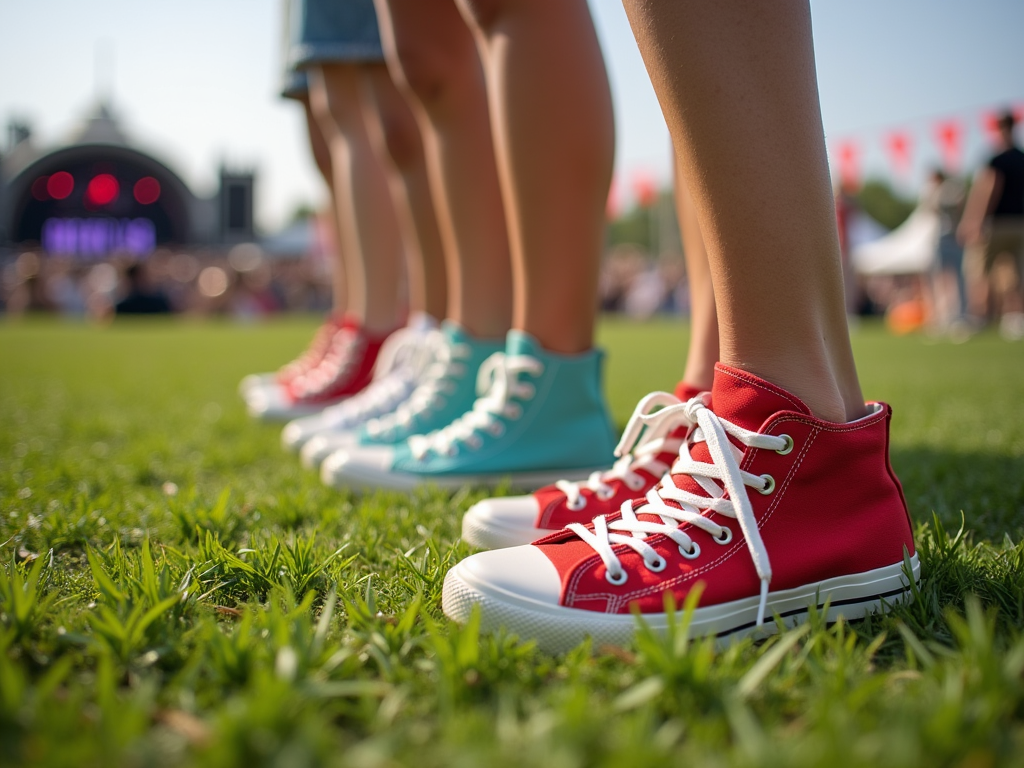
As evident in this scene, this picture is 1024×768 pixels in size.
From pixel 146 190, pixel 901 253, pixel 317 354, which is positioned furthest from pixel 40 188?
pixel 317 354

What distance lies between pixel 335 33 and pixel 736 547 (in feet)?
7.19

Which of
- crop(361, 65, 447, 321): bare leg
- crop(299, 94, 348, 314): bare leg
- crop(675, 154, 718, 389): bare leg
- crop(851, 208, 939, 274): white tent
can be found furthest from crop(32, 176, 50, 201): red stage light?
crop(675, 154, 718, 389): bare leg

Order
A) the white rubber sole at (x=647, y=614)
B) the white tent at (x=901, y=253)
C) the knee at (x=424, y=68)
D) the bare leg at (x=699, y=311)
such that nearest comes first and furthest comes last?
the white rubber sole at (x=647, y=614)
the bare leg at (x=699, y=311)
the knee at (x=424, y=68)
the white tent at (x=901, y=253)

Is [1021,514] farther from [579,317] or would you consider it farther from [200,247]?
[200,247]

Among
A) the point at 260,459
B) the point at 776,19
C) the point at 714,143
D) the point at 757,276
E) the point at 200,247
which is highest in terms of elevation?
the point at 200,247

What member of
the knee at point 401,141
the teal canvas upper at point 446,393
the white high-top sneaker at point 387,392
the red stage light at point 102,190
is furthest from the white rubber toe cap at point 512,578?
the red stage light at point 102,190

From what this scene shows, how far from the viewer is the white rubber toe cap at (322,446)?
1707 mm

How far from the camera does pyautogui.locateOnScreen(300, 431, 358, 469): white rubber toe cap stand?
1707 millimetres

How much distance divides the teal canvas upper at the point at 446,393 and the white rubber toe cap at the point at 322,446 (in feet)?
0.30

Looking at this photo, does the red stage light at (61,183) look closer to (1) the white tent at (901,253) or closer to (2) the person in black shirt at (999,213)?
(1) the white tent at (901,253)

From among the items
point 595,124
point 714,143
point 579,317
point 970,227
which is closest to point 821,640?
point 714,143

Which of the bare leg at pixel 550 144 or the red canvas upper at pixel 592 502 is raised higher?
the bare leg at pixel 550 144

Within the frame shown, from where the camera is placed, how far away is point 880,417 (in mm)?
892

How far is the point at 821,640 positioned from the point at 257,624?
55cm
